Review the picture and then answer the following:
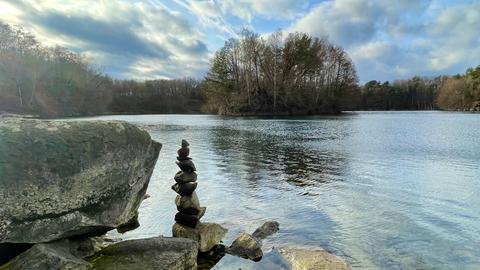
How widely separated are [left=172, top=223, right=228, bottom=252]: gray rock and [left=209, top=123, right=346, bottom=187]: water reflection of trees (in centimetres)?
822

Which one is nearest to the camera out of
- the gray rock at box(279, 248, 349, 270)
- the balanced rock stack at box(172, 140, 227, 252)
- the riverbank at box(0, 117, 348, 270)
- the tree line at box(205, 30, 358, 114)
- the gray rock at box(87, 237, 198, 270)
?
the riverbank at box(0, 117, 348, 270)

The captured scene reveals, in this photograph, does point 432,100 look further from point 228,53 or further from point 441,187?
point 441,187

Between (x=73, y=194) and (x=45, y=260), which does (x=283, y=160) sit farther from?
(x=45, y=260)

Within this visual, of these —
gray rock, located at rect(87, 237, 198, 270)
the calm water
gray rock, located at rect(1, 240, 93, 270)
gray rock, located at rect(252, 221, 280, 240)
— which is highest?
gray rock, located at rect(1, 240, 93, 270)

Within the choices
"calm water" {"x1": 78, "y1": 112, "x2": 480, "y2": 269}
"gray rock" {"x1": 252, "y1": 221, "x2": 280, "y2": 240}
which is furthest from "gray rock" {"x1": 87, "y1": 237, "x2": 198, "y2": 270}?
"gray rock" {"x1": 252, "y1": 221, "x2": 280, "y2": 240}

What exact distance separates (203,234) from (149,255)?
8.21 ft

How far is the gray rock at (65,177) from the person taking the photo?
5.22 metres

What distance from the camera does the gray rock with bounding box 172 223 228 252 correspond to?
334 inches

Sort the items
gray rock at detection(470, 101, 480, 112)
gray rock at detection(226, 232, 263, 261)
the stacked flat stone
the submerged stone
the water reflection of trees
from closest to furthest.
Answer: gray rock at detection(226, 232, 263, 261)
the submerged stone
the stacked flat stone
the water reflection of trees
gray rock at detection(470, 101, 480, 112)

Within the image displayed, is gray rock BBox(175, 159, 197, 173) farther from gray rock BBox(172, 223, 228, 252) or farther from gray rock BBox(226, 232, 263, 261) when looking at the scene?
gray rock BBox(226, 232, 263, 261)

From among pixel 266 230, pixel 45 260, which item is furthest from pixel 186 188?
pixel 45 260

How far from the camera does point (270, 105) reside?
91.9 metres

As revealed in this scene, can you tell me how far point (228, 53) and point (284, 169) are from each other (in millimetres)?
77743

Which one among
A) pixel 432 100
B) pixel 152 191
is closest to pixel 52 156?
pixel 152 191
